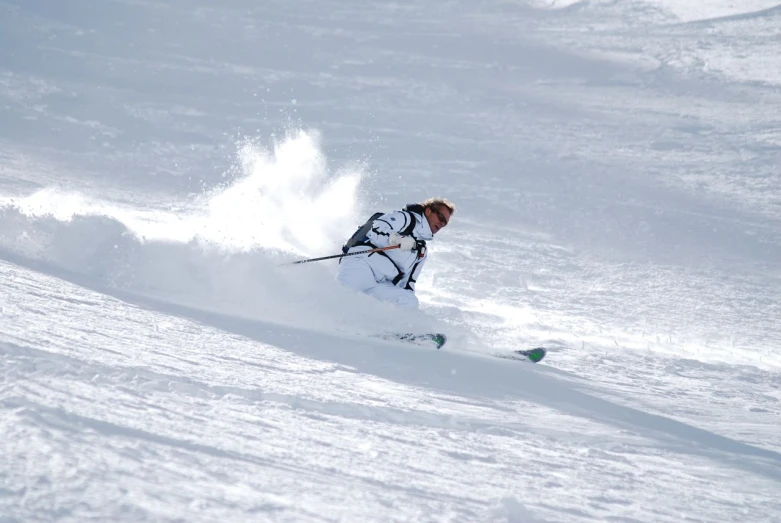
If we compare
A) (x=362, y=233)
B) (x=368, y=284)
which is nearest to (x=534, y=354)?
(x=368, y=284)

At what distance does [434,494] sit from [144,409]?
3.99 feet

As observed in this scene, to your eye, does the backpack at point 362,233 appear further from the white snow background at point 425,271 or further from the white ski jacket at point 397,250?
the white snow background at point 425,271

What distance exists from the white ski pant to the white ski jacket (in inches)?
2.5

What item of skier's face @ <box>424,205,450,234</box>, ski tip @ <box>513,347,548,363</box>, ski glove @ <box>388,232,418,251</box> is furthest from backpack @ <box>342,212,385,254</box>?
ski tip @ <box>513,347,548,363</box>

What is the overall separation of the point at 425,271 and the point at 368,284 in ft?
11.3

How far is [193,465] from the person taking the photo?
2.76 m

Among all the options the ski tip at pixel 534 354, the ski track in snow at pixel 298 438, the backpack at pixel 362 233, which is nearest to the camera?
the ski track in snow at pixel 298 438

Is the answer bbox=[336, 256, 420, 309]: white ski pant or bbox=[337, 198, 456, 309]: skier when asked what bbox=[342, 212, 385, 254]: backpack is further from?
bbox=[336, 256, 420, 309]: white ski pant

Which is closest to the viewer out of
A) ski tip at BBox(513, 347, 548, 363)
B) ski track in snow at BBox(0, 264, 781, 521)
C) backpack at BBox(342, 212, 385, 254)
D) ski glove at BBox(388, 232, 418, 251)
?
ski track in snow at BBox(0, 264, 781, 521)

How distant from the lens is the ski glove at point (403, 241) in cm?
668

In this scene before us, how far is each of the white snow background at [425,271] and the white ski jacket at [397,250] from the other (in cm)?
42

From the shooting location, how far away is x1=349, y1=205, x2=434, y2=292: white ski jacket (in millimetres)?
6746

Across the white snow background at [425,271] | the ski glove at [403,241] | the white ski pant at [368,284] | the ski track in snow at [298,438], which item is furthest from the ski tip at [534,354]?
the ski glove at [403,241]

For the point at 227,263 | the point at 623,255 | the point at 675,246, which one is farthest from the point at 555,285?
the point at 227,263
